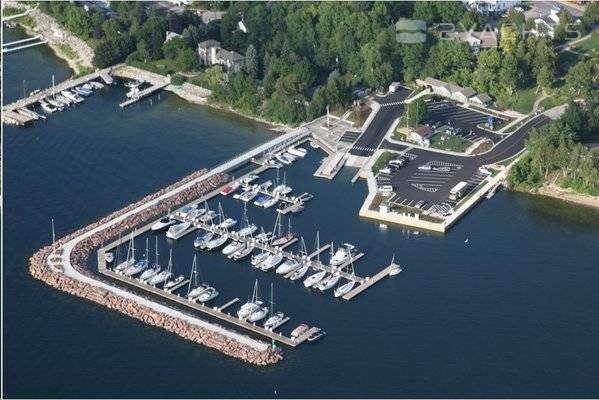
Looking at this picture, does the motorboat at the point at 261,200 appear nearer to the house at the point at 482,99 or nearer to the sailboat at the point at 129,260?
the sailboat at the point at 129,260

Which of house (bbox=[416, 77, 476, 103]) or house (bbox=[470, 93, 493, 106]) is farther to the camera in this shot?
house (bbox=[416, 77, 476, 103])

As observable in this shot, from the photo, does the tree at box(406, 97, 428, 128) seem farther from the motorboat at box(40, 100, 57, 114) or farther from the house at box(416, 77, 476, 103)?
the motorboat at box(40, 100, 57, 114)

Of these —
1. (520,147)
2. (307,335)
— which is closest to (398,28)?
(520,147)

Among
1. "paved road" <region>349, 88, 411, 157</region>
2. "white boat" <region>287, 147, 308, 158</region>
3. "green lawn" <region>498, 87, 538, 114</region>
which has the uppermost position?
"green lawn" <region>498, 87, 538, 114</region>

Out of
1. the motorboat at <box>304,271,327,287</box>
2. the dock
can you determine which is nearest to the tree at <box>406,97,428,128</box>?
the motorboat at <box>304,271,327,287</box>

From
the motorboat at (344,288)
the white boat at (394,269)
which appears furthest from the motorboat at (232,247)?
the white boat at (394,269)

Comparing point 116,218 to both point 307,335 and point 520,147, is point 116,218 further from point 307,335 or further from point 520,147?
point 520,147
